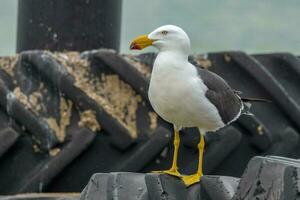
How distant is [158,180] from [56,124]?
1.25m

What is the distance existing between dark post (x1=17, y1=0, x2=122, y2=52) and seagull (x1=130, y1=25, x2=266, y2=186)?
828 mm

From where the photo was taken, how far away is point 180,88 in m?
3.31

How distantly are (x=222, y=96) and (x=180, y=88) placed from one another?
0.22 m

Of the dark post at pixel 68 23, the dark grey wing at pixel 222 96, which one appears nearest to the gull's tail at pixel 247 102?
the dark grey wing at pixel 222 96

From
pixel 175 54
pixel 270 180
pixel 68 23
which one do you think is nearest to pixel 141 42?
pixel 175 54

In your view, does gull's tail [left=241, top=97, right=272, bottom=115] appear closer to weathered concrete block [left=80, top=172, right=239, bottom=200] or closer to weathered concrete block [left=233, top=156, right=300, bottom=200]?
weathered concrete block [left=80, top=172, right=239, bottom=200]

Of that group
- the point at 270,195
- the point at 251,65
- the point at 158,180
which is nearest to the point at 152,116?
the point at 251,65

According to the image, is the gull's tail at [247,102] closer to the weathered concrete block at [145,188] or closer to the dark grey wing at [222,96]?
the dark grey wing at [222,96]

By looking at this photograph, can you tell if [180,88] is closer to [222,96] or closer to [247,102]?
[222,96]

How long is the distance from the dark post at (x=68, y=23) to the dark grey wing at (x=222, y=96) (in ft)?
Answer: 2.56

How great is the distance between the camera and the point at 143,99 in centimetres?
400

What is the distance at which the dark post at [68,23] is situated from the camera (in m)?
4.24

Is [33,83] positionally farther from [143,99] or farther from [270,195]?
[270,195]

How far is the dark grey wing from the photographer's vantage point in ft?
11.2
